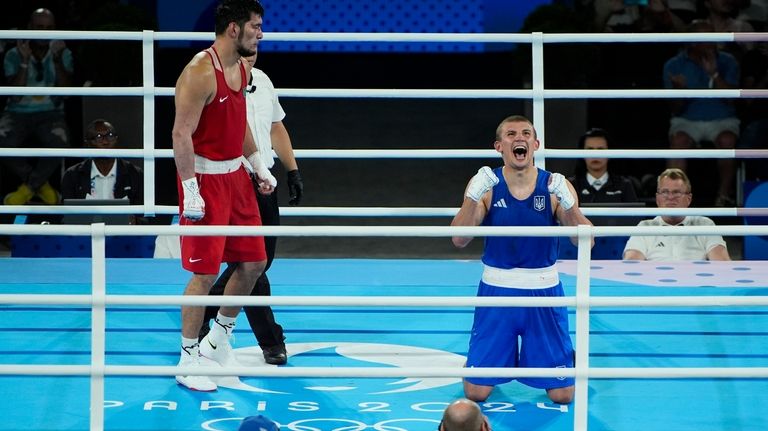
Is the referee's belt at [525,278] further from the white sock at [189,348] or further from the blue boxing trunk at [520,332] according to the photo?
the white sock at [189,348]

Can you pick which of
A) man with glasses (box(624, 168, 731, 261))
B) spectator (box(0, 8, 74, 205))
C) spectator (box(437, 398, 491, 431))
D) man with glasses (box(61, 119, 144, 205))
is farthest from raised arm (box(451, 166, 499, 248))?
spectator (box(0, 8, 74, 205))

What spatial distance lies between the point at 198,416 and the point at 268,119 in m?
1.39

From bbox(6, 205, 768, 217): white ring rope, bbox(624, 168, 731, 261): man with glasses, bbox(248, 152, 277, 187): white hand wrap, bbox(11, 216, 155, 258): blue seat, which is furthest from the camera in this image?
bbox(11, 216, 155, 258): blue seat

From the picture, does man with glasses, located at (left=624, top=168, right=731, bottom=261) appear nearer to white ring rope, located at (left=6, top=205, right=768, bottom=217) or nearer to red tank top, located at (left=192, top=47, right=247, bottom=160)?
white ring rope, located at (left=6, top=205, right=768, bottom=217)

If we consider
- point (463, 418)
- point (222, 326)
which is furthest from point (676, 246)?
point (463, 418)

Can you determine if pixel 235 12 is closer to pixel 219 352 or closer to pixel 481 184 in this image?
pixel 481 184

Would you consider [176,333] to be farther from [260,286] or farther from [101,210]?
[101,210]

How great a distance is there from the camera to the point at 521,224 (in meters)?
4.91

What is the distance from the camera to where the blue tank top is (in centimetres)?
488

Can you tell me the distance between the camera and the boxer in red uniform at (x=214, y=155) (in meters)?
4.70

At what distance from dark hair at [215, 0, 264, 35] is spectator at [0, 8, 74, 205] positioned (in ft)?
16.1

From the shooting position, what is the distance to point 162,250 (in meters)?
6.89

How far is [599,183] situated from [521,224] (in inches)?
118

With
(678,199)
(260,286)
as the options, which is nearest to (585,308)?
(260,286)
